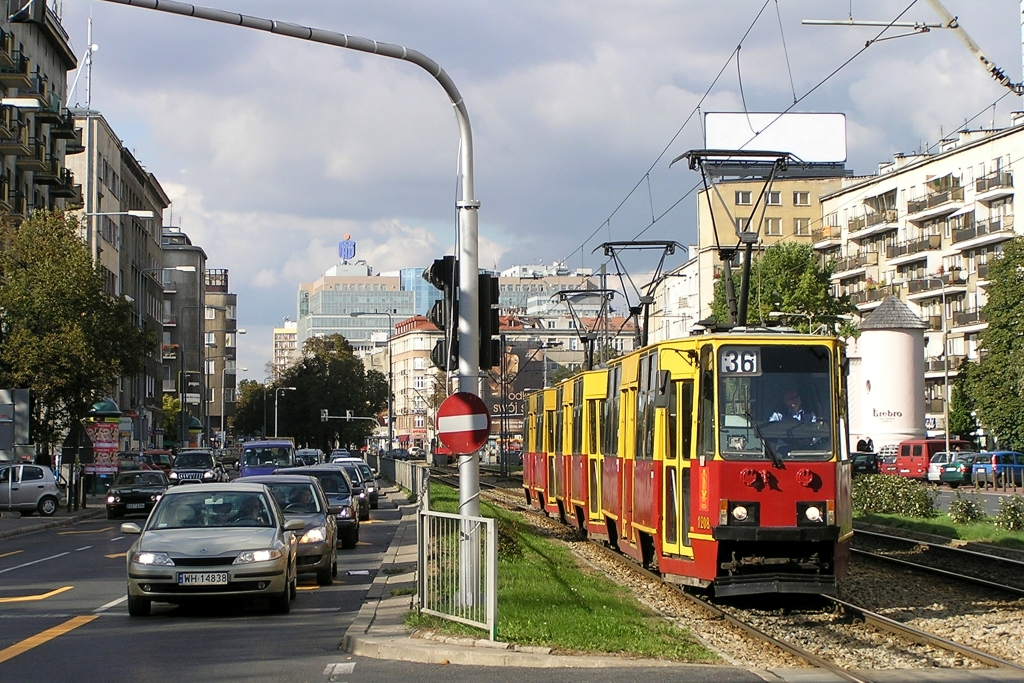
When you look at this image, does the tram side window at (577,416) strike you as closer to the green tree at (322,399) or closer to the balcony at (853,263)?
the balcony at (853,263)

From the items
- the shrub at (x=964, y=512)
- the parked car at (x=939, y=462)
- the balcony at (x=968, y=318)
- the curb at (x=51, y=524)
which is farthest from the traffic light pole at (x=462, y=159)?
the balcony at (x=968, y=318)

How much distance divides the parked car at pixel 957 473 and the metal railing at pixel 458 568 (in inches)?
1951

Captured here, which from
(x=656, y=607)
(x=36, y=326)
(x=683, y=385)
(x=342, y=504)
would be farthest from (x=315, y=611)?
(x=36, y=326)

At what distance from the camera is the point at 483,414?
13.5 metres

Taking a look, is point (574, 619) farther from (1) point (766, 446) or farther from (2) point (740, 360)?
(2) point (740, 360)

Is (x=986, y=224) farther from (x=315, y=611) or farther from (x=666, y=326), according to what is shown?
(x=315, y=611)

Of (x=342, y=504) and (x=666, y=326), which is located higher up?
(x=666, y=326)

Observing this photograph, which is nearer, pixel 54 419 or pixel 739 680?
pixel 739 680

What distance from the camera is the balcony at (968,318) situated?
8614 cm

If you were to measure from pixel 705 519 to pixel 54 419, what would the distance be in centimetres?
3596

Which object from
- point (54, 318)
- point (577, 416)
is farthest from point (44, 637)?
point (54, 318)

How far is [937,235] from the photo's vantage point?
91250mm

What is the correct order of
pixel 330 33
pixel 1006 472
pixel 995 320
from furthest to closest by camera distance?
pixel 995 320 < pixel 1006 472 < pixel 330 33

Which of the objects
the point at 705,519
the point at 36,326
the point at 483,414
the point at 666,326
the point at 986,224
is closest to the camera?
the point at 483,414
